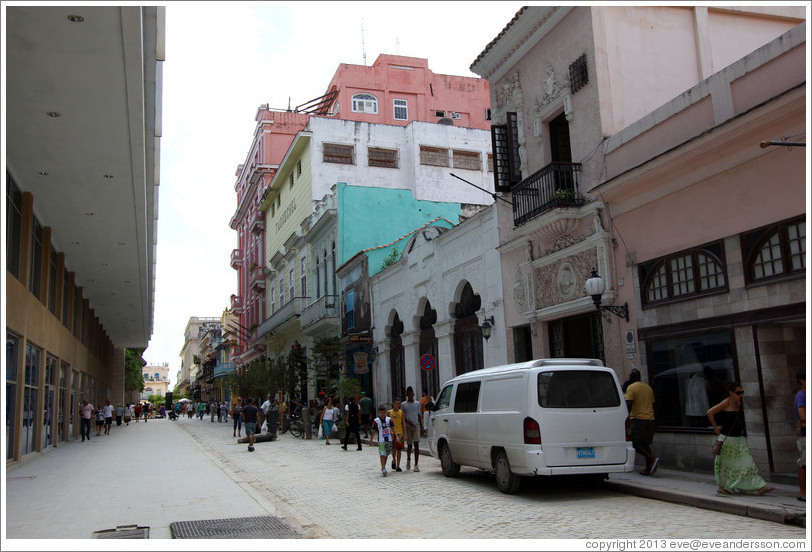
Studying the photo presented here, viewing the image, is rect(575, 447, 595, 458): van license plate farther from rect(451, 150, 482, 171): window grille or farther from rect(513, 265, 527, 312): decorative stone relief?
rect(451, 150, 482, 171): window grille

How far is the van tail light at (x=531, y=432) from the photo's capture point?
1000cm

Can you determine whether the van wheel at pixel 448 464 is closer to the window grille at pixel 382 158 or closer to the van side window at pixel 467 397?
the van side window at pixel 467 397

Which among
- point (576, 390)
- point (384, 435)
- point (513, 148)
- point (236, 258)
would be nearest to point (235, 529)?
point (576, 390)

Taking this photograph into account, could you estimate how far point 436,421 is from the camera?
13.6 meters

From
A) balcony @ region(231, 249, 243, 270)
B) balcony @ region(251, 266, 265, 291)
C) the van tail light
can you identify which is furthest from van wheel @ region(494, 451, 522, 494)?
balcony @ region(231, 249, 243, 270)

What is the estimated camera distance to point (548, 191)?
15.6 m

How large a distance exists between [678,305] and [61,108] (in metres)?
11.3

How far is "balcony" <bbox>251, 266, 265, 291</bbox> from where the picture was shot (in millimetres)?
50531

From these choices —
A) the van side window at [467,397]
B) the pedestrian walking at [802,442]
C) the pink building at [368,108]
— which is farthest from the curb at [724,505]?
the pink building at [368,108]

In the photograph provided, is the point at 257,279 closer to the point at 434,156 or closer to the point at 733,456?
the point at 434,156

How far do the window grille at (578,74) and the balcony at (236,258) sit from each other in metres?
49.3

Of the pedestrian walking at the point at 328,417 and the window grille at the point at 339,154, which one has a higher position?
the window grille at the point at 339,154

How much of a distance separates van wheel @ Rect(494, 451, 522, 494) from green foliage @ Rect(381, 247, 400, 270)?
17.5m

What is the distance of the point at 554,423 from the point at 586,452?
64cm
